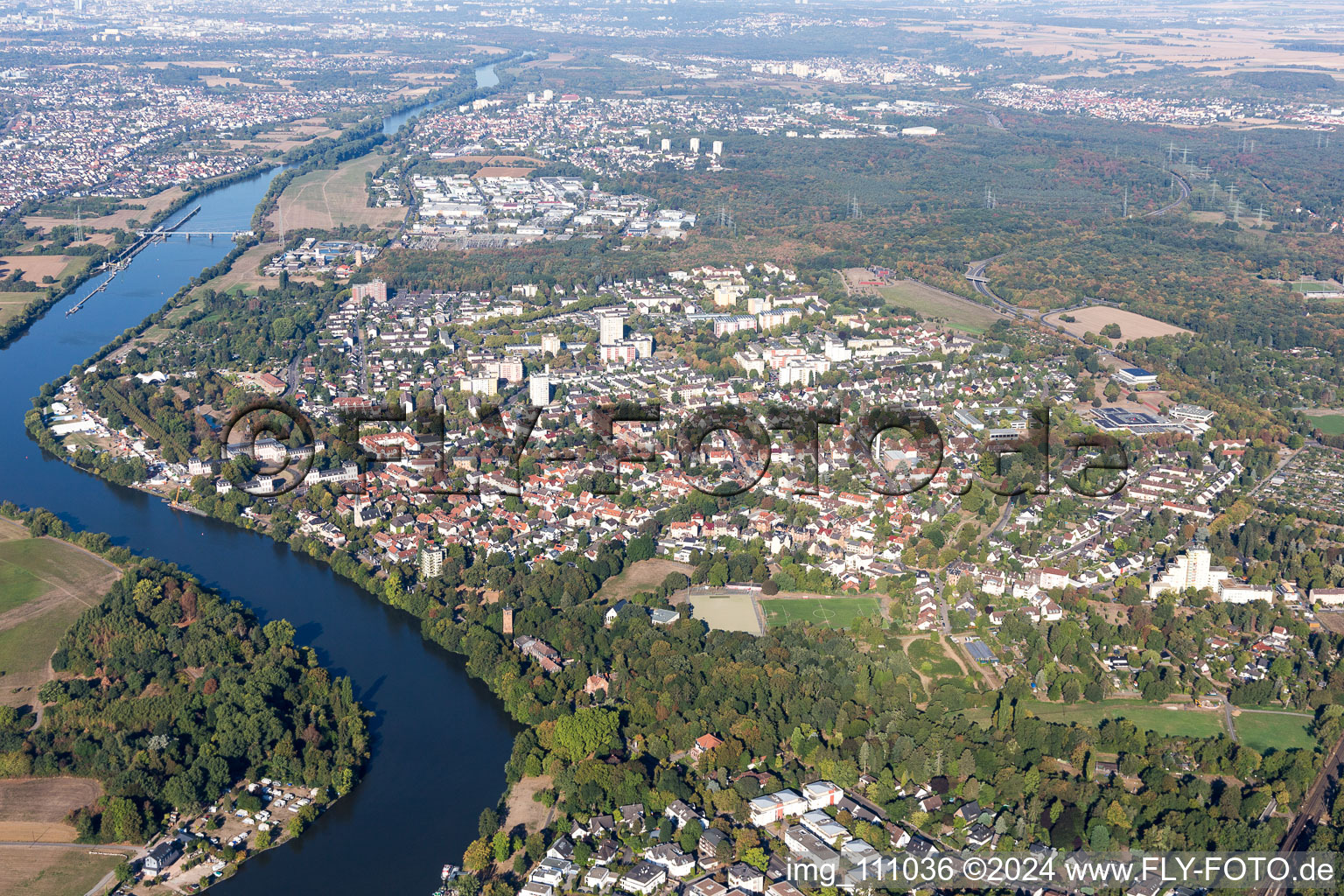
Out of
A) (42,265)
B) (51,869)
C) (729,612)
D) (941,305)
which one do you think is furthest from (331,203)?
(51,869)

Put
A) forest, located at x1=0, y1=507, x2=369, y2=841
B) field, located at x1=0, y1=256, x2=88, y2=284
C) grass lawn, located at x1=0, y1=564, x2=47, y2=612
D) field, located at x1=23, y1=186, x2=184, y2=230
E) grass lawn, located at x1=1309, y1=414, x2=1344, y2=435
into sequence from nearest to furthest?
1. forest, located at x1=0, y1=507, x2=369, y2=841
2. grass lawn, located at x1=0, y1=564, x2=47, y2=612
3. grass lawn, located at x1=1309, y1=414, x2=1344, y2=435
4. field, located at x1=0, y1=256, x2=88, y2=284
5. field, located at x1=23, y1=186, x2=184, y2=230

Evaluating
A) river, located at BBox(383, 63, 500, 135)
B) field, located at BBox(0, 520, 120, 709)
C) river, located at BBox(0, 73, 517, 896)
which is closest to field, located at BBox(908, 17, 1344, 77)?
river, located at BBox(383, 63, 500, 135)

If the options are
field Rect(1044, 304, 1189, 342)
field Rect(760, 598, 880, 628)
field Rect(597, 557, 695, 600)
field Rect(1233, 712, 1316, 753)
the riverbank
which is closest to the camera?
the riverbank

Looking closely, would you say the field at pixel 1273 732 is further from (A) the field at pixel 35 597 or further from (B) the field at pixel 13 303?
(B) the field at pixel 13 303

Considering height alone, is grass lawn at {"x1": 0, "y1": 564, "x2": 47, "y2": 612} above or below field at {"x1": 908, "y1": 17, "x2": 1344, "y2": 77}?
below

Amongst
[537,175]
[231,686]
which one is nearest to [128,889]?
[231,686]

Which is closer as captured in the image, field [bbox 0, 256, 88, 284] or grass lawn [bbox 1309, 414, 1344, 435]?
grass lawn [bbox 1309, 414, 1344, 435]

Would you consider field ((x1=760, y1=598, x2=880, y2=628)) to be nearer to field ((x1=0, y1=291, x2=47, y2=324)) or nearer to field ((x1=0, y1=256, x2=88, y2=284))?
field ((x1=0, y1=291, x2=47, y2=324))
